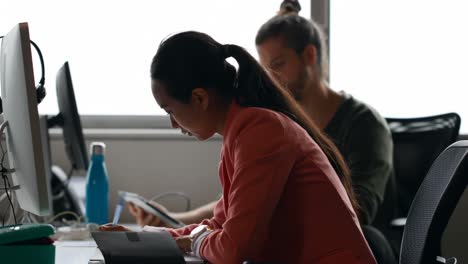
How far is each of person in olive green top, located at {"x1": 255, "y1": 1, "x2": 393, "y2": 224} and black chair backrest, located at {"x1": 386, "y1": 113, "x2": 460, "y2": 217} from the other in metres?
0.30

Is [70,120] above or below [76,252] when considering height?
above

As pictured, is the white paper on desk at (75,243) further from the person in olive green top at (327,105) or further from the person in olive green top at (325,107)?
the person in olive green top at (327,105)

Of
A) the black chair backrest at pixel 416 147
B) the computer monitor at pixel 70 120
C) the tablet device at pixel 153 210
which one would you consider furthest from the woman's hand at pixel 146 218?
the black chair backrest at pixel 416 147

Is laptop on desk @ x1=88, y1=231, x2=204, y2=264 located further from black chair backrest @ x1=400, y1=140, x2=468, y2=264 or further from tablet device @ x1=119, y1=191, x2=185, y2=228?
tablet device @ x1=119, y1=191, x2=185, y2=228

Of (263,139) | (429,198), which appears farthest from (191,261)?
(429,198)

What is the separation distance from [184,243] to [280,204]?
0.21 metres

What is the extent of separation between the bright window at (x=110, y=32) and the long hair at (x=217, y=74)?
65.3 inches

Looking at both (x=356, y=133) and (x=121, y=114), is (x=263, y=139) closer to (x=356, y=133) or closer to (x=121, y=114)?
(x=356, y=133)

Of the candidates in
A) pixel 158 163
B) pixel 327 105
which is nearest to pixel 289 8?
pixel 327 105

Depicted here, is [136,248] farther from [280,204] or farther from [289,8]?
[289,8]

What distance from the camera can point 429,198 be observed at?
4.89 feet

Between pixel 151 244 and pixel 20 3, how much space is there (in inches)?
84.9

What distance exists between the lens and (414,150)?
2.78m

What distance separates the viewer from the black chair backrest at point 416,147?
2.75 m
